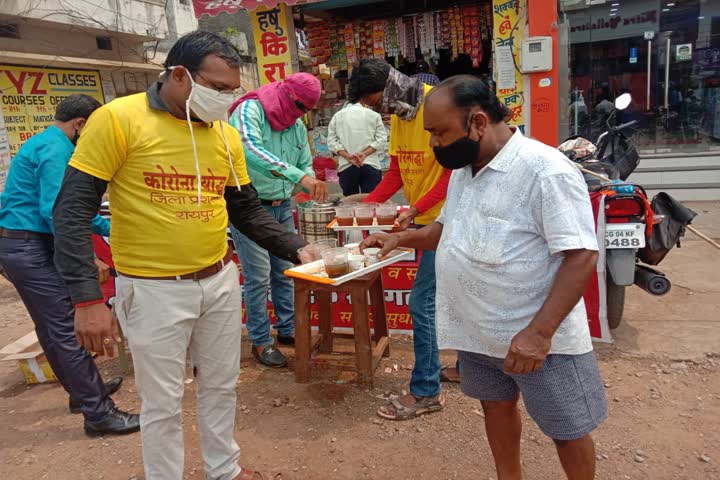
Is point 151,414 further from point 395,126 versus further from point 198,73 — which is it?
point 395,126

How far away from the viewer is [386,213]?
324 centimetres

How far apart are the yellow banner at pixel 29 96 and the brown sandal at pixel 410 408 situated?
9.10 metres


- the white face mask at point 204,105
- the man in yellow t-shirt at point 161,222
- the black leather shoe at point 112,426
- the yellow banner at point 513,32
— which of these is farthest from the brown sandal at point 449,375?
the yellow banner at point 513,32

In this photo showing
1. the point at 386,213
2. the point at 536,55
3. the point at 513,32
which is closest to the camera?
the point at 386,213

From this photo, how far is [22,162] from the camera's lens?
283 cm

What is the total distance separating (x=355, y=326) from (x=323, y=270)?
2.41 ft

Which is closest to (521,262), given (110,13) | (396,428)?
(396,428)

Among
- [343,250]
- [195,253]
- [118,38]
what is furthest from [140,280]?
[118,38]

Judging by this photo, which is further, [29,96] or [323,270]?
[29,96]

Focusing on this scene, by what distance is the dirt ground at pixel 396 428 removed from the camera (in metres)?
2.56

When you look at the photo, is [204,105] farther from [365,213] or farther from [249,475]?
[249,475]

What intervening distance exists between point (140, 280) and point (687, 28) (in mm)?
10151

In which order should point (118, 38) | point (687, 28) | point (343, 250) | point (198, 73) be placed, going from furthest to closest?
point (118, 38) → point (687, 28) → point (343, 250) → point (198, 73)

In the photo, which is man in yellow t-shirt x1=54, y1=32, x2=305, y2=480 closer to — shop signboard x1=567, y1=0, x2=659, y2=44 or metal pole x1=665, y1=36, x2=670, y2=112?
shop signboard x1=567, y1=0, x2=659, y2=44
